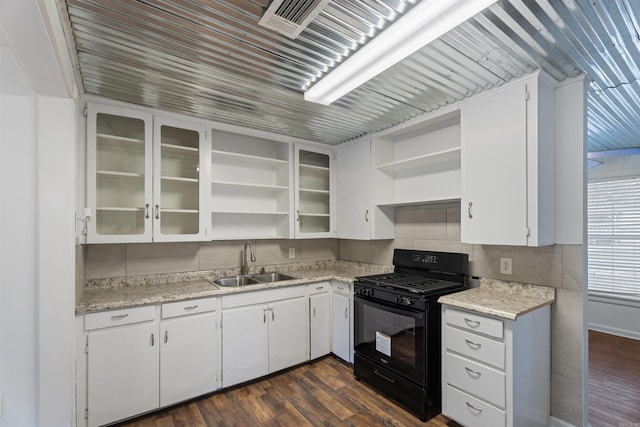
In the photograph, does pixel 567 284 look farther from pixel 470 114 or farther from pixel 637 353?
pixel 637 353

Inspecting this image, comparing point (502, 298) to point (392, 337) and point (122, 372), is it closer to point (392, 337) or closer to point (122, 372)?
point (392, 337)

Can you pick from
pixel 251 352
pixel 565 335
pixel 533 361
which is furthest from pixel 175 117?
pixel 565 335

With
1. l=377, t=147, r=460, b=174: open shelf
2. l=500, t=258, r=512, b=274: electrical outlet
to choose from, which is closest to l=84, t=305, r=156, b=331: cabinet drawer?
l=377, t=147, r=460, b=174: open shelf

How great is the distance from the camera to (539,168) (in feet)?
6.69

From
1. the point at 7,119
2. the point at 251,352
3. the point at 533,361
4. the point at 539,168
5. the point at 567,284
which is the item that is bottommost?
the point at 251,352

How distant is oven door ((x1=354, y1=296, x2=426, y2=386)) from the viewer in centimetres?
226

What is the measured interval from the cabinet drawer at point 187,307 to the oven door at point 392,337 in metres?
1.30

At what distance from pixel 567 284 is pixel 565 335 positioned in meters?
0.36

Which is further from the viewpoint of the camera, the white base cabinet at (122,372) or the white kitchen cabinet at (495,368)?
the white base cabinet at (122,372)

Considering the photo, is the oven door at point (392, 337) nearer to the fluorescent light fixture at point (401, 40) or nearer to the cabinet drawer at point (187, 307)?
the cabinet drawer at point (187, 307)

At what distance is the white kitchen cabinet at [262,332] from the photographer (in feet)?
8.62

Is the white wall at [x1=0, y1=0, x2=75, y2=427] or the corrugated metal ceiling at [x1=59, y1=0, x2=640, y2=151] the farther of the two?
the white wall at [x1=0, y1=0, x2=75, y2=427]

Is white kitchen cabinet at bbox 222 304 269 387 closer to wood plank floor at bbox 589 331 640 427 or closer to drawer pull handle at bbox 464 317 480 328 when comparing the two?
drawer pull handle at bbox 464 317 480 328

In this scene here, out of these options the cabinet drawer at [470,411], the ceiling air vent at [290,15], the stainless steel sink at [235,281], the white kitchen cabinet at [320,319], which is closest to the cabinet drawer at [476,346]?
the cabinet drawer at [470,411]
